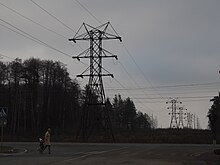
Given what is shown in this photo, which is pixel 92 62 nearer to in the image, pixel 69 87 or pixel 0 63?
pixel 0 63

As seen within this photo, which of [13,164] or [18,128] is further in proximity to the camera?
[18,128]

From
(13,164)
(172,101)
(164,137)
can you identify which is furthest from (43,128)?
(13,164)

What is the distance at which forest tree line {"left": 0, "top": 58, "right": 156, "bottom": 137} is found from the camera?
323 feet

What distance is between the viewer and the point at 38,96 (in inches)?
4149

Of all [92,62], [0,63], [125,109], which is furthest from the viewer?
[125,109]

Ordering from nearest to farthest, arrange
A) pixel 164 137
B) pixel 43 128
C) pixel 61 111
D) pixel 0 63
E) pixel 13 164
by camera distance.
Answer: pixel 13 164, pixel 164 137, pixel 0 63, pixel 43 128, pixel 61 111

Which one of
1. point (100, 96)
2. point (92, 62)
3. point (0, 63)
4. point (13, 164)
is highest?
point (0, 63)

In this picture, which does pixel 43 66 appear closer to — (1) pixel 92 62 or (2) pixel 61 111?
(2) pixel 61 111

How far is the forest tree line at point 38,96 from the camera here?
323ft

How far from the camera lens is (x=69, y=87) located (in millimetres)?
110312

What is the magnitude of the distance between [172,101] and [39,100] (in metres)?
32.4

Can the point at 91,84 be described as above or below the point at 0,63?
below

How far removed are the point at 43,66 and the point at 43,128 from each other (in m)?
15.2

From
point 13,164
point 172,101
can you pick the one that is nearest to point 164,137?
point 172,101
